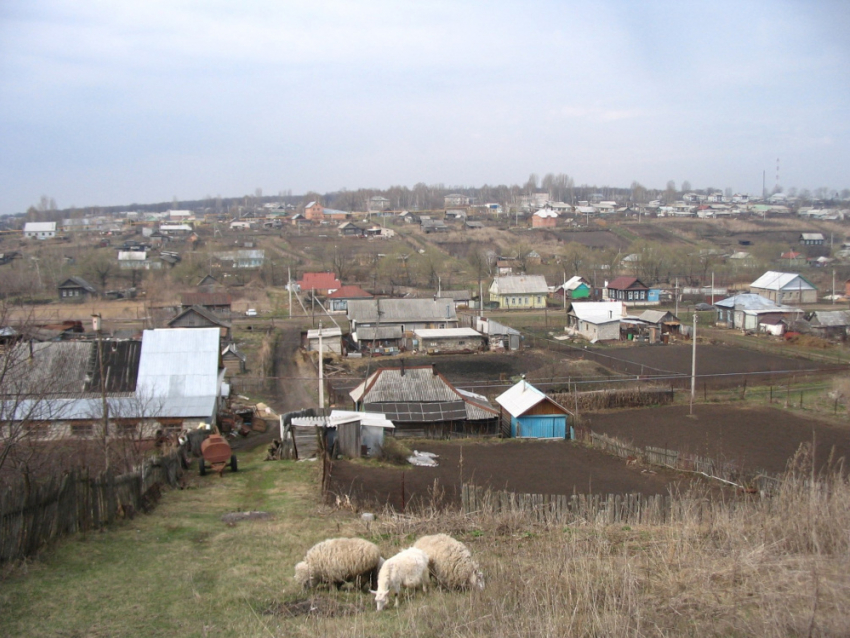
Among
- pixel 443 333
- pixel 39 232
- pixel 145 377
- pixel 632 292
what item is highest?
pixel 39 232

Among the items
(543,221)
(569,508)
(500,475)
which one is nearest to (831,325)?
(500,475)

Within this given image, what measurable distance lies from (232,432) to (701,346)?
80.1ft

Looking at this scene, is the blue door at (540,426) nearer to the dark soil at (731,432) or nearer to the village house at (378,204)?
the dark soil at (731,432)

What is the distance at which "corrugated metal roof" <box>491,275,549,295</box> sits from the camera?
4767 cm

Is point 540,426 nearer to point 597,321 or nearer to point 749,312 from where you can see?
point 597,321

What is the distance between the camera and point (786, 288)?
1809 inches

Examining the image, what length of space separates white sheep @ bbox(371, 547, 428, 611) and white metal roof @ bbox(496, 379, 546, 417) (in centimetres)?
1290

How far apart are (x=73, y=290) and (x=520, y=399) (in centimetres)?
4074

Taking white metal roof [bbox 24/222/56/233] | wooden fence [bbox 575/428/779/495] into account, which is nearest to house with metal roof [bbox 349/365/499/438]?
wooden fence [bbox 575/428/779/495]

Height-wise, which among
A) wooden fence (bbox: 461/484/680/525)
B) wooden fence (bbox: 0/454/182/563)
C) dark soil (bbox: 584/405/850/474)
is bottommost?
dark soil (bbox: 584/405/850/474)

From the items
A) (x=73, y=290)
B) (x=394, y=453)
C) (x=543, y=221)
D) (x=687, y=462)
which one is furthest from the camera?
(x=543, y=221)

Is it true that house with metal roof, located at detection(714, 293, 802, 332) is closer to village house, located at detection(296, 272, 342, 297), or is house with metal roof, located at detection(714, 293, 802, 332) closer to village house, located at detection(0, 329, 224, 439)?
village house, located at detection(296, 272, 342, 297)

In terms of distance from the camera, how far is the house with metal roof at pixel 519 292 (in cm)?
4778

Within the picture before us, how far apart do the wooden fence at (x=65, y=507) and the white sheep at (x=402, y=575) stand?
11.9 ft
